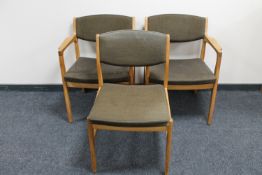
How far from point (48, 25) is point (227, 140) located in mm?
1693

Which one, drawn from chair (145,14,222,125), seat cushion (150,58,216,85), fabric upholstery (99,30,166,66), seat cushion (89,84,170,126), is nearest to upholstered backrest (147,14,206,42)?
chair (145,14,222,125)

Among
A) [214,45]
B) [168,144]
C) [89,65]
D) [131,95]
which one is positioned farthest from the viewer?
[89,65]

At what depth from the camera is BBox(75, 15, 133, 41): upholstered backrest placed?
199cm

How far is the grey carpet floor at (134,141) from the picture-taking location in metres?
1.62

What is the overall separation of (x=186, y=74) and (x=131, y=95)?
0.49 meters

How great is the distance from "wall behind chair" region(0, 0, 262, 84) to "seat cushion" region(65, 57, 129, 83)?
0.35m

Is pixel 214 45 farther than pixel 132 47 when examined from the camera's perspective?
Yes

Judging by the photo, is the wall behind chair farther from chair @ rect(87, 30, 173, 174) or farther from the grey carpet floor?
chair @ rect(87, 30, 173, 174)

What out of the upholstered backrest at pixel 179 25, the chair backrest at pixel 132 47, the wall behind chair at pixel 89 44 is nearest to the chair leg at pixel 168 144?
the chair backrest at pixel 132 47

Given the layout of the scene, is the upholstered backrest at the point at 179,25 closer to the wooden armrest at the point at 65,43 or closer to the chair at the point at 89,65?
the chair at the point at 89,65

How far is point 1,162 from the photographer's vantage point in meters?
1.67

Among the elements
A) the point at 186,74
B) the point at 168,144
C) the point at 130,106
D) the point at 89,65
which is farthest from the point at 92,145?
the point at 186,74

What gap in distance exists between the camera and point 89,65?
78.4 inches

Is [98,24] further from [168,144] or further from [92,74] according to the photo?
[168,144]
